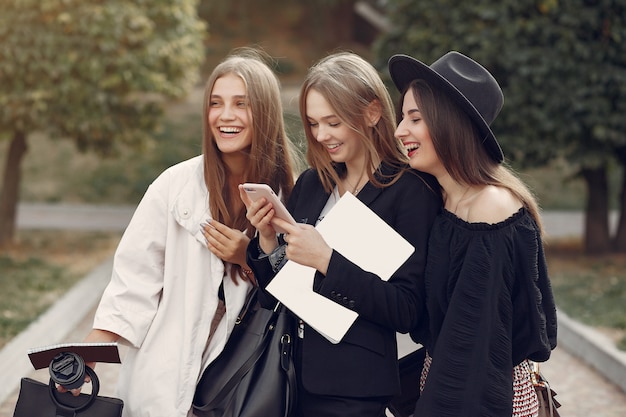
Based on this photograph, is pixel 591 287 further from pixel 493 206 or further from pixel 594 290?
pixel 493 206

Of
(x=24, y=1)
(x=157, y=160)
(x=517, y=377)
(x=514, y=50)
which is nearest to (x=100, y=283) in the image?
(x=24, y=1)

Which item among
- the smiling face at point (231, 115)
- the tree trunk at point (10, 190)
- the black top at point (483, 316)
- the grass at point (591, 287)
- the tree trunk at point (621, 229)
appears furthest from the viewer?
the tree trunk at point (10, 190)

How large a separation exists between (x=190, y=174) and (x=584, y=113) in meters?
7.43

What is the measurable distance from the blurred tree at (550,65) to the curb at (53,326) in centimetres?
438

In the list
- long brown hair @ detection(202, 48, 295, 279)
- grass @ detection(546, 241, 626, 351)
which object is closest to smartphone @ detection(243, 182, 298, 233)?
long brown hair @ detection(202, 48, 295, 279)

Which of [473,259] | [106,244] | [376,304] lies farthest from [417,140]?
[106,244]

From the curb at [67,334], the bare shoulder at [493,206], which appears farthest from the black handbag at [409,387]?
A: the curb at [67,334]

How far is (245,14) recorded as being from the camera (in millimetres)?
26000

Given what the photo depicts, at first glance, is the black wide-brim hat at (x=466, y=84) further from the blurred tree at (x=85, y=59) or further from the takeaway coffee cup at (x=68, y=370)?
the blurred tree at (x=85, y=59)

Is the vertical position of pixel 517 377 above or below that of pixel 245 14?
below

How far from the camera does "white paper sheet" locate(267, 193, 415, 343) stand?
3031 millimetres

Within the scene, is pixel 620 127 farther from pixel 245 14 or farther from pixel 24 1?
pixel 245 14

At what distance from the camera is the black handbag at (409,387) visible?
331 cm

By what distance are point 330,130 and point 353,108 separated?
0.34 ft
